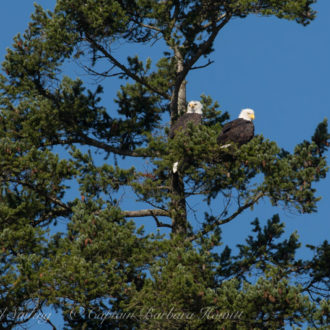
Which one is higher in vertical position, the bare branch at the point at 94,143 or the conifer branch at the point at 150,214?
the bare branch at the point at 94,143

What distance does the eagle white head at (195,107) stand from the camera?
15586 mm

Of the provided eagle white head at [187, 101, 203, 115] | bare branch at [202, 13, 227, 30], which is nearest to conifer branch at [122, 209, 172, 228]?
eagle white head at [187, 101, 203, 115]

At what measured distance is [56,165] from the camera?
1345cm

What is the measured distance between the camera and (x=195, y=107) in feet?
51.4

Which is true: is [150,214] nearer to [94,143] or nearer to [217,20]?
[94,143]

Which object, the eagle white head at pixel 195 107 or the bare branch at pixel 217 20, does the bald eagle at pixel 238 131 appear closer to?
the eagle white head at pixel 195 107

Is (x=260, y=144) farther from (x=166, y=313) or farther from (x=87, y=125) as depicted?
(x=87, y=125)

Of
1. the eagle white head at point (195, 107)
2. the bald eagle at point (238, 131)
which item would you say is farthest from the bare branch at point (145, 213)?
the eagle white head at point (195, 107)

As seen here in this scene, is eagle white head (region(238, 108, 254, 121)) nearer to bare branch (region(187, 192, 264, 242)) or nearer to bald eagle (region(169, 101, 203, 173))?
bald eagle (region(169, 101, 203, 173))

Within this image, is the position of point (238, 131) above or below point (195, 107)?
below

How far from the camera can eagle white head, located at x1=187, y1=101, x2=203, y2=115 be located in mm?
15586

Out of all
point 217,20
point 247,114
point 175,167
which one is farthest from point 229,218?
point 217,20

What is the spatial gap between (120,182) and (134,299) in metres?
2.74

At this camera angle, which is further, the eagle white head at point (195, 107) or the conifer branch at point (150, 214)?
the eagle white head at point (195, 107)
